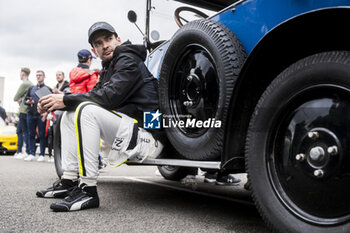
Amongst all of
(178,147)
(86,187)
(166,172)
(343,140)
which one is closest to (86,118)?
(86,187)

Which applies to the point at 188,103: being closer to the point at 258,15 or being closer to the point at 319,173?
the point at 258,15

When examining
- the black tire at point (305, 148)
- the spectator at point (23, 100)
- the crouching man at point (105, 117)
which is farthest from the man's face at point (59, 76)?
the black tire at point (305, 148)

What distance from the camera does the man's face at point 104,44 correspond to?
280cm

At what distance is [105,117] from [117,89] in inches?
10.0

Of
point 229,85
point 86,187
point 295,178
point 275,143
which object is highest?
point 229,85

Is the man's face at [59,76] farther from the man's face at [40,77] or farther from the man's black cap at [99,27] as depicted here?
the man's black cap at [99,27]

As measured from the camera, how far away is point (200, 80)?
83.3 inches

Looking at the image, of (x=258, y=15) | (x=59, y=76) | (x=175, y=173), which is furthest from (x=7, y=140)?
(x=258, y=15)

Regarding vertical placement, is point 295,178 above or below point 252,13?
below

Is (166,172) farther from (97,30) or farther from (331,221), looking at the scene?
→ (331,221)

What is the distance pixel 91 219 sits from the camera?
199cm

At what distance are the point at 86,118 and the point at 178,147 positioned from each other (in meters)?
0.66

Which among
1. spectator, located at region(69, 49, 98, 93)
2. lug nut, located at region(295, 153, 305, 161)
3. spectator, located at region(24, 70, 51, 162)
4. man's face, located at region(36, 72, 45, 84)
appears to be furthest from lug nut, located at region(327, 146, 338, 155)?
man's face, located at region(36, 72, 45, 84)

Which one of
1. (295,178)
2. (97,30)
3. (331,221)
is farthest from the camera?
(97,30)
